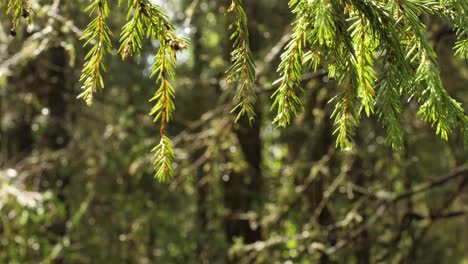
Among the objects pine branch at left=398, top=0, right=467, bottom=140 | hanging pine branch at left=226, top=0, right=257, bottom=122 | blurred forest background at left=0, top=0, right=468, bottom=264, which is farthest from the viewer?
blurred forest background at left=0, top=0, right=468, bottom=264

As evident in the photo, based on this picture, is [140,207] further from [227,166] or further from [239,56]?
[239,56]

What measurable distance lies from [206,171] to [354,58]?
9.50ft

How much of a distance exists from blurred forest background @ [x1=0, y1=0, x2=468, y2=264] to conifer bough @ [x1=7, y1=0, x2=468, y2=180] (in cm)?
180

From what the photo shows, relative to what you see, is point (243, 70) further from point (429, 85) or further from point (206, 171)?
point (206, 171)

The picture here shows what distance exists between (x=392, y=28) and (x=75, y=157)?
4.20m

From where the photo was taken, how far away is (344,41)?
1.16 meters

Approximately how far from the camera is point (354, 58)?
1197 millimetres

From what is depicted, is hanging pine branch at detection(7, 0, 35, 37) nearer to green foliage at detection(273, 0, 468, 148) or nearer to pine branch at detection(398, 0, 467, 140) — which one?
green foliage at detection(273, 0, 468, 148)

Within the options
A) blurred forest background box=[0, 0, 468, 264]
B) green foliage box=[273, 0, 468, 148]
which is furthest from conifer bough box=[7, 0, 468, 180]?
blurred forest background box=[0, 0, 468, 264]

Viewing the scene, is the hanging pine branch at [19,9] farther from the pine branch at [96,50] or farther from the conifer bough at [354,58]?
the pine branch at [96,50]

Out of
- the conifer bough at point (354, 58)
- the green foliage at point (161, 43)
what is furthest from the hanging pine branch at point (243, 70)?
the green foliage at point (161, 43)

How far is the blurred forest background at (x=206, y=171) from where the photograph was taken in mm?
3703

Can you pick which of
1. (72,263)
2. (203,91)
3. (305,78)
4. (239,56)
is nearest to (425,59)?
(239,56)

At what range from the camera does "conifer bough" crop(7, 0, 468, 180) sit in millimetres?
1150
